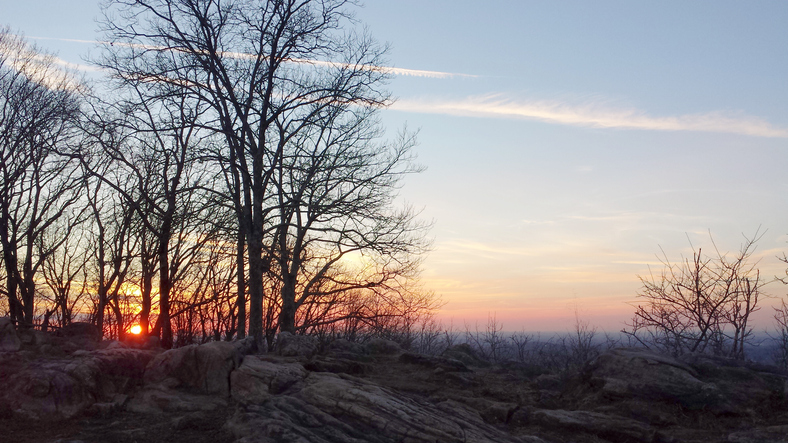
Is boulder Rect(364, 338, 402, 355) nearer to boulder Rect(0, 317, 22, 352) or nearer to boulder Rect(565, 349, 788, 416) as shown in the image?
boulder Rect(565, 349, 788, 416)

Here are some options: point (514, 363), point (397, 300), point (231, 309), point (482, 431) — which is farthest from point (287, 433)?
point (231, 309)

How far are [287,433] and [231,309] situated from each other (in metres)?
18.5

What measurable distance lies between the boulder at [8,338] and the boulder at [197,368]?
190 cm

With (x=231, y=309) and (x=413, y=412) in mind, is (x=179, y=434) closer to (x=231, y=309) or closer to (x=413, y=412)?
(x=413, y=412)

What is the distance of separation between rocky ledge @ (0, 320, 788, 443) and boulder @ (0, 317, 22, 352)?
0.10m

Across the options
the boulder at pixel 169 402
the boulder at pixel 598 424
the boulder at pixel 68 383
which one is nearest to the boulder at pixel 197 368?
the boulder at pixel 169 402

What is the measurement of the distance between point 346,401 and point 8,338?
4.93m

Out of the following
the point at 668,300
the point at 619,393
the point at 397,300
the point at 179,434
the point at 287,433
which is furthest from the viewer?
the point at 397,300

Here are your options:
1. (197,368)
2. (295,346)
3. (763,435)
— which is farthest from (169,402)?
(763,435)

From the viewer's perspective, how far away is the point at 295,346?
9.70 metres

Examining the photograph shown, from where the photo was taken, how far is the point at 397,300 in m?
19.0

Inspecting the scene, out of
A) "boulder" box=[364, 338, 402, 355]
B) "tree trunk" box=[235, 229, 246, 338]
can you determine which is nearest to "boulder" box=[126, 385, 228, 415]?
"boulder" box=[364, 338, 402, 355]

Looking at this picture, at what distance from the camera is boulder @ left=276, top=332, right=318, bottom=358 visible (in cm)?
947

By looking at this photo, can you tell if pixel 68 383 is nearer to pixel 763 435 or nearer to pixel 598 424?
pixel 598 424
